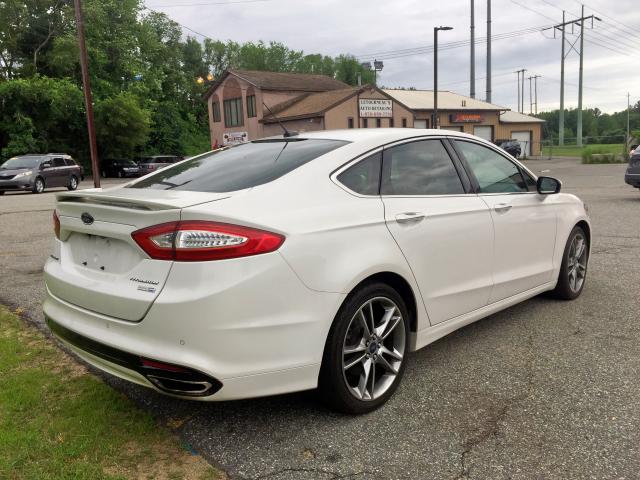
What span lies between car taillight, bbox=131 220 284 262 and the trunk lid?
0.05 m

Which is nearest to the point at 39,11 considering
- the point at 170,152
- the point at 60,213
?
the point at 170,152

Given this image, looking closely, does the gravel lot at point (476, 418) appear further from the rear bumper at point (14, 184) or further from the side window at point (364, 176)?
the rear bumper at point (14, 184)

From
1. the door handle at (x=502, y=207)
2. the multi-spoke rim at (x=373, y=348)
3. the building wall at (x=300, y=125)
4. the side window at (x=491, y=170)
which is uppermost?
the building wall at (x=300, y=125)

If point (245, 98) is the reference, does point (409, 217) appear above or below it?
below

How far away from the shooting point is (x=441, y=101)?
179 ft

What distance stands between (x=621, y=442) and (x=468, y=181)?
6.32ft

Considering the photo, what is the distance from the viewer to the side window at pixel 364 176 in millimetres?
3265

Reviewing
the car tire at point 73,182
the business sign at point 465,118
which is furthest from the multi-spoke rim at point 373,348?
the business sign at point 465,118

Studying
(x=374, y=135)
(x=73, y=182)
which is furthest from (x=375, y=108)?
(x=374, y=135)

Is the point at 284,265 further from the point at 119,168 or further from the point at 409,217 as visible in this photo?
the point at 119,168

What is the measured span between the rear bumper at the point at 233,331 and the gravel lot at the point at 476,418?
36 cm

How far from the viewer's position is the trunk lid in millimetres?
2699

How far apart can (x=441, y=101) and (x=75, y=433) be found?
5505 centimetres

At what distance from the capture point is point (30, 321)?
4.89 meters
